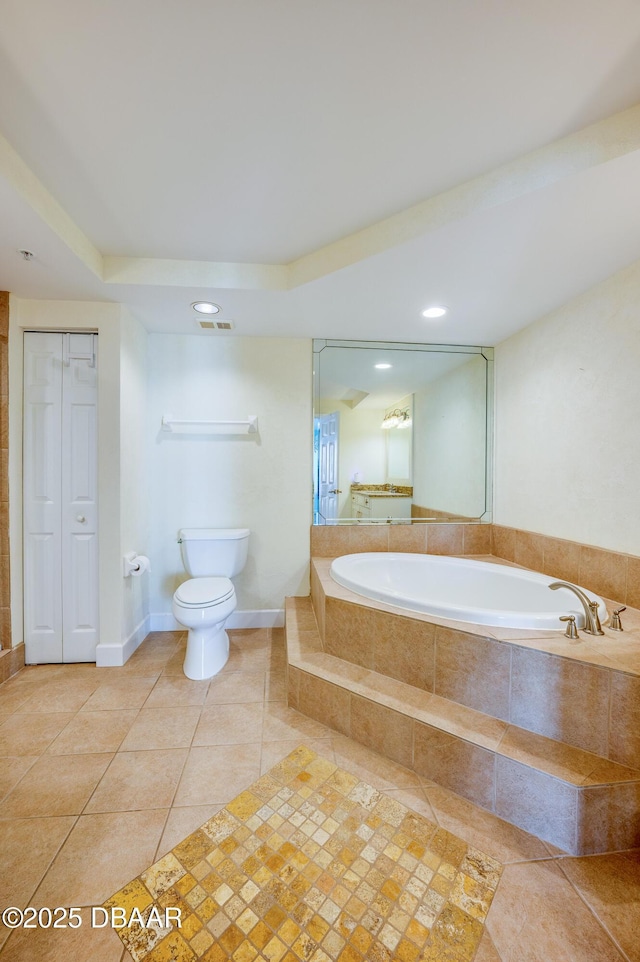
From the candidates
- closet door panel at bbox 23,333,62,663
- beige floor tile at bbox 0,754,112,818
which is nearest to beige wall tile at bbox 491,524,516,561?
beige floor tile at bbox 0,754,112,818

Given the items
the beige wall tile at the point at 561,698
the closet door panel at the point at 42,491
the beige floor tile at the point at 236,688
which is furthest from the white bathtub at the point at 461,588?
the closet door panel at the point at 42,491

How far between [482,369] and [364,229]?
162cm

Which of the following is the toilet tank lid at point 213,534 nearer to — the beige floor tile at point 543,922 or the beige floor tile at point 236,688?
the beige floor tile at point 236,688

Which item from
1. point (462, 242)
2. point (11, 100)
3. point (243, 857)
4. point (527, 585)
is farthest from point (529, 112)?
point (243, 857)

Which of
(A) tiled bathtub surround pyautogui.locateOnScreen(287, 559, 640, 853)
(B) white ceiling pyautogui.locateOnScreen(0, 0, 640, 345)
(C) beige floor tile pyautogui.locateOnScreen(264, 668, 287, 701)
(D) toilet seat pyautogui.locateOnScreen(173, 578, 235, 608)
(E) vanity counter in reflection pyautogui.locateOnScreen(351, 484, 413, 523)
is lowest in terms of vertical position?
(C) beige floor tile pyautogui.locateOnScreen(264, 668, 287, 701)

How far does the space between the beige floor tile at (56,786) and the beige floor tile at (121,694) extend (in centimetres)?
32

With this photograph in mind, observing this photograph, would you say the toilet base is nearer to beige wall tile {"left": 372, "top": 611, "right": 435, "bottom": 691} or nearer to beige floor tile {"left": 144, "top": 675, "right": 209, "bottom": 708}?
beige floor tile {"left": 144, "top": 675, "right": 209, "bottom": 708}

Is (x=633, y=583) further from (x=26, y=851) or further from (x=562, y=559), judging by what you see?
(x=26, y=851)

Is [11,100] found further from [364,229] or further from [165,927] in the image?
[165,927]

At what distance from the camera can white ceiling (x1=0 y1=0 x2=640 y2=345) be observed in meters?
0.91

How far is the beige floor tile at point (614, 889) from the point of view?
93 centimetres

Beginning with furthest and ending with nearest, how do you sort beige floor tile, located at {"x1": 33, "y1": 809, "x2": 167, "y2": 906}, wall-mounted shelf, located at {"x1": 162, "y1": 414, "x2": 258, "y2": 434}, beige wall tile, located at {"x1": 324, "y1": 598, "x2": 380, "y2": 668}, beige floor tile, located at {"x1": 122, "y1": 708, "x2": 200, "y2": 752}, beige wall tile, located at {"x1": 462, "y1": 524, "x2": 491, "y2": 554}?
beige wall tile, located at {"x1": 462, "y1": 524, "x2": 491, "y2": 554} < wall-mounted shelf, located at {"x1": 162, "y1": 414, "x2": 258, "y2": 434} < beige wall tile, located at {"x1": 324, "y1": 598, "x2": 380, "y2": 668} < beige floor tile, located at {"x1": 122, "y1": 708, "x2": 200, "y2": 752} < beige floor tile, located at {"x1": 33, "y1": 809, "x2": 167, "y2": 906}

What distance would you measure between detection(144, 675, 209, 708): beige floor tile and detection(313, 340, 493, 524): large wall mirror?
1269 millimetres

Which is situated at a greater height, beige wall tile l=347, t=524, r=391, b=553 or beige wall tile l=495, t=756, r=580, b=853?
beige wall tile l=347, t=524, r=391, b=553
